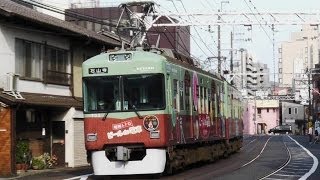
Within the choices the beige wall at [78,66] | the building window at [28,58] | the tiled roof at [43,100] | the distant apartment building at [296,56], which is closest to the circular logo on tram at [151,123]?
the tiled roof at [43,100]

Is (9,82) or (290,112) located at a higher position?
(9,82)

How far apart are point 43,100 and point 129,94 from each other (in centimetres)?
859

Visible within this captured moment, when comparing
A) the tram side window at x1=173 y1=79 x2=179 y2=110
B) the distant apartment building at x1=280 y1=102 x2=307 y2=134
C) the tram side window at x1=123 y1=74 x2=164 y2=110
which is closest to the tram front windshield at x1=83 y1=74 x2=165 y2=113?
the tram side window at x1=123 y1=74 x2=164 y2=110

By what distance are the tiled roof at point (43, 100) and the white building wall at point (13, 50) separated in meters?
0.29

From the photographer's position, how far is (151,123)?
17.7m

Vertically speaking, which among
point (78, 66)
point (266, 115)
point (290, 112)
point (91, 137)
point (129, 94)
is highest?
point (78, 66)

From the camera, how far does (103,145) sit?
17766mm

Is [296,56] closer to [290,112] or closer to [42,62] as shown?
[290,112]

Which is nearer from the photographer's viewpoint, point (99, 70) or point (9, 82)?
point (99, 70)

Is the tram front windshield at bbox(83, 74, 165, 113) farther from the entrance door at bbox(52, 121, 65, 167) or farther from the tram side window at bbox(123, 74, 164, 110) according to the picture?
the entrance door at bbox(52, 121, 65, 167)

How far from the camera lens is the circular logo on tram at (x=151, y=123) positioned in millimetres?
17641

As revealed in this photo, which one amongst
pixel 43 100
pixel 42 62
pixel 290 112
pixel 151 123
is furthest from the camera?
pixel 290 112

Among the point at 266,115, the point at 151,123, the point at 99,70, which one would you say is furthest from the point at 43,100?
the point at 266,115

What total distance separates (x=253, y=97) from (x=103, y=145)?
81484 mm
